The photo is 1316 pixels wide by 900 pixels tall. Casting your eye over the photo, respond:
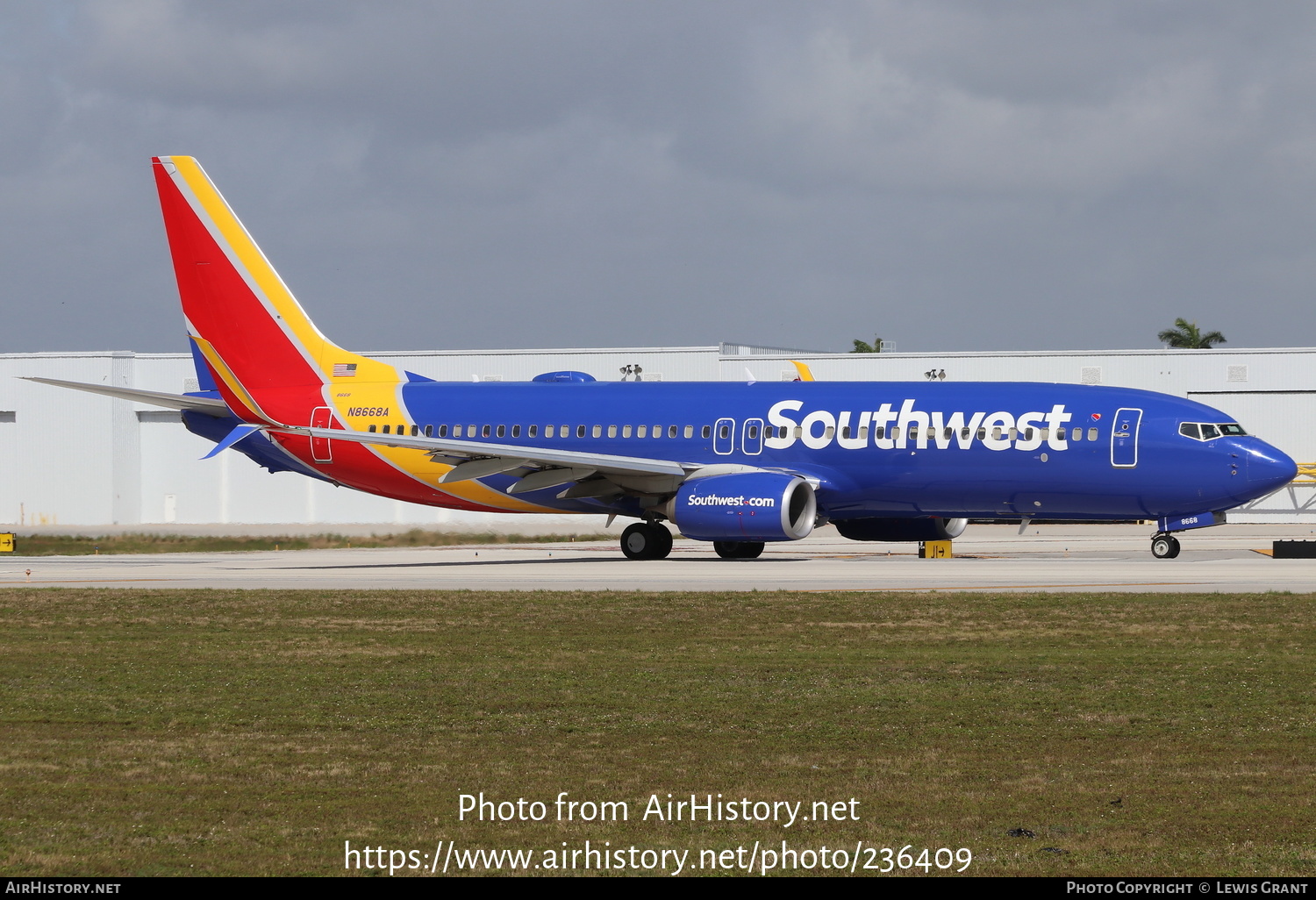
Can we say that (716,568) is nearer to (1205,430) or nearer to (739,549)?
(739,549)

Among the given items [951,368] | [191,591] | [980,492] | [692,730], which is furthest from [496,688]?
[951,368]

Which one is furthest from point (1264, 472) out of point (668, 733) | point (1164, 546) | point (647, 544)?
point (668, 733)

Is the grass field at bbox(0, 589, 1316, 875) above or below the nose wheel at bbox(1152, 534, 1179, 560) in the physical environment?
below

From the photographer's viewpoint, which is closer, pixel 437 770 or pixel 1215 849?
pixel 1215 849

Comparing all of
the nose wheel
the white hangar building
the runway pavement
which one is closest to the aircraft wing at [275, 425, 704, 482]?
the runway pavement

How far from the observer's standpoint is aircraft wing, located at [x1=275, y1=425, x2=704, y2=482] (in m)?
36.5

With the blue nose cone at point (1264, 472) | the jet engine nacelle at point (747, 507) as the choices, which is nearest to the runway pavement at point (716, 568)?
the jet engine nacelle at point (747, 507)

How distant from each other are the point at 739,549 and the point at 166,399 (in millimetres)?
15555

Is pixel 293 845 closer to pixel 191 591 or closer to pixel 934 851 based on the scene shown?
pixel 934 851

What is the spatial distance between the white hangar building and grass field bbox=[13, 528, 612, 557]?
51.7ft

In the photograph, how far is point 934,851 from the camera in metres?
9.08

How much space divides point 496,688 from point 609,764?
406 centimetres

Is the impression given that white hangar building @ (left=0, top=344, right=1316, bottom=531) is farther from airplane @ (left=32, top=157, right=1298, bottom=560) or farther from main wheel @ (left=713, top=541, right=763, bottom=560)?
main wheel @ (left=713, top=541, right=763, bottom=560)

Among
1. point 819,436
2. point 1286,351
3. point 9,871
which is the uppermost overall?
point 1286,351
